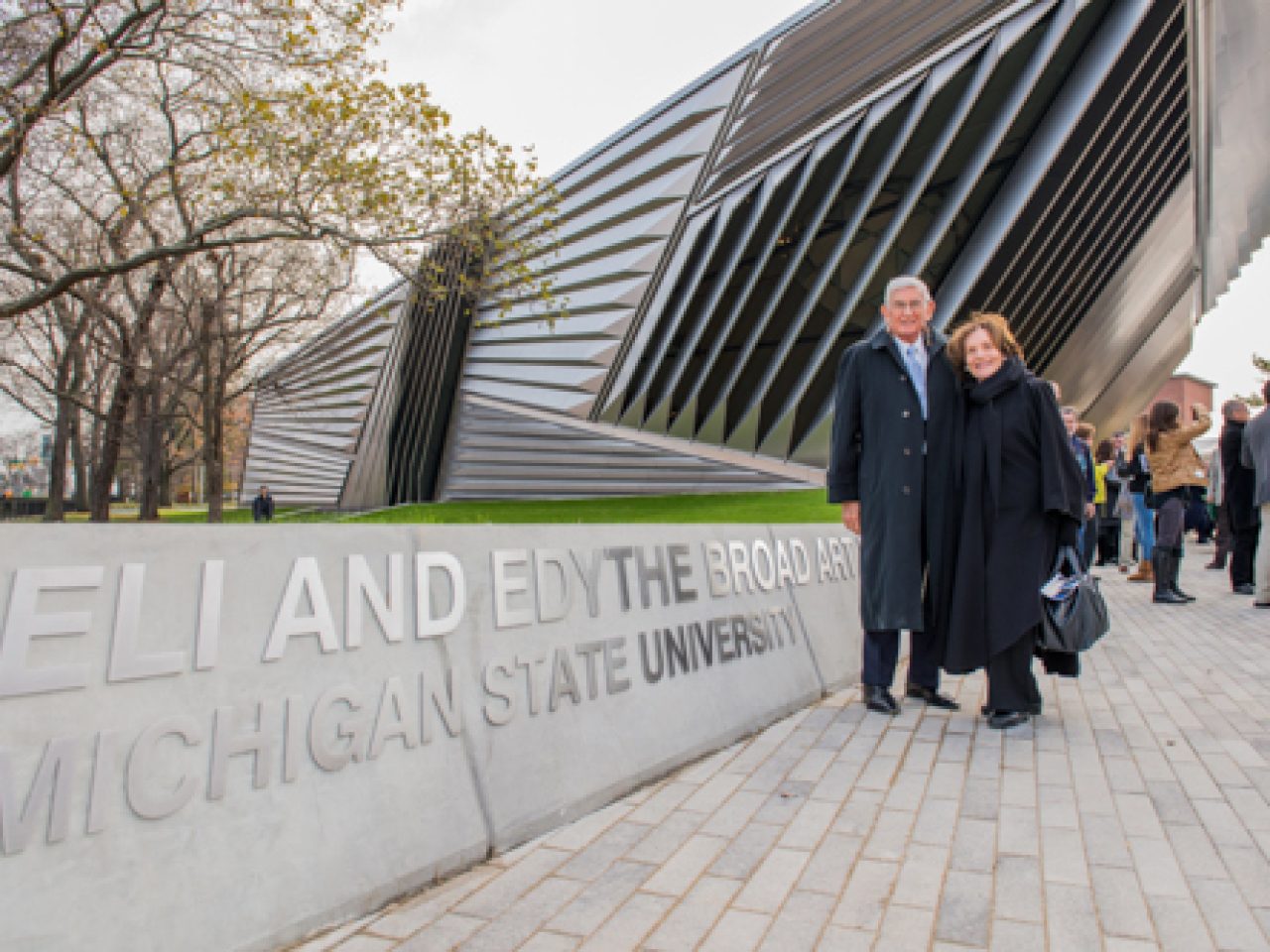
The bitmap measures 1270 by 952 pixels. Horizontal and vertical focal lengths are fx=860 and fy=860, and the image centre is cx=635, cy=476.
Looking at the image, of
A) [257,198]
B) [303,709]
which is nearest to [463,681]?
[303,709]

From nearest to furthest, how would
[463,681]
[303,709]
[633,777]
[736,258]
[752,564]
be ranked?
[303,709], [463,681], [633,777], [752,564], [736,258]

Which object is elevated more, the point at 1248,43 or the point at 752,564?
the point at 1248,43

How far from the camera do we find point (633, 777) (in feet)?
11.4

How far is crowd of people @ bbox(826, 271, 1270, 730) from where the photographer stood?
4301 mm

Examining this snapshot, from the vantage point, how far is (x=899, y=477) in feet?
14.9

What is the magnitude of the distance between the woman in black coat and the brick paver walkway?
0.37 m

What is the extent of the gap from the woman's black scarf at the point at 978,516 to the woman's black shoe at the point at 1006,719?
278mm

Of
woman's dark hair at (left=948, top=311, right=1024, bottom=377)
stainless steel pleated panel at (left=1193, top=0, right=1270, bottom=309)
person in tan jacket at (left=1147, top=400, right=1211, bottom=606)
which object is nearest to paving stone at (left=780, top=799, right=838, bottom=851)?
woman's dark hair at (left=948, top=311, right=1024, bottom=377)

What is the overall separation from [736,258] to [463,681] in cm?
1461

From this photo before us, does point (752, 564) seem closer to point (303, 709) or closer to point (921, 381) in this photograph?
point (921, 381)

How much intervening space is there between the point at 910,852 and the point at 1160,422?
7.96 m

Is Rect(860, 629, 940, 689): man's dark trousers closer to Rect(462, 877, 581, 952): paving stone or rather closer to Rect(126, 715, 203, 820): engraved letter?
Rect(462, 877, 581, 952): paving stone

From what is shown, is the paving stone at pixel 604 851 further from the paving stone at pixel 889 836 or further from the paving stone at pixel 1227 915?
the paving stone at pixel 1227 915

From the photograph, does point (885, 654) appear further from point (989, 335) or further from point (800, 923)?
point (800, 923)
